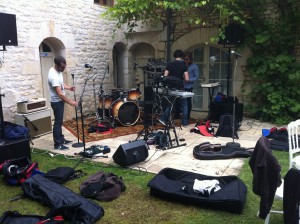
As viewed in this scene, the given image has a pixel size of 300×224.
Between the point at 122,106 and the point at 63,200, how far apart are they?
3603 millimetres

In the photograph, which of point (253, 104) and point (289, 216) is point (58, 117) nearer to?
point (289, 216)

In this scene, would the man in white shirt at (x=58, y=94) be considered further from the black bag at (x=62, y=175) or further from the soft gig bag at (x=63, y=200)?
the soft gig bag at (x=63, y=200)

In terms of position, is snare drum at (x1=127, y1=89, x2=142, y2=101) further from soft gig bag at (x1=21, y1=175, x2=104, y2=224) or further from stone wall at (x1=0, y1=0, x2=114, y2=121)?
soft gig bag at (x1=21, y1=175, x2=104, y2=224)

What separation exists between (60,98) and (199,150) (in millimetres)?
2310

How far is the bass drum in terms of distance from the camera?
6297 mm

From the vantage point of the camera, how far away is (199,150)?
14.4 feet

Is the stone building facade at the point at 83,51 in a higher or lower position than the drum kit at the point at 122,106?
higher

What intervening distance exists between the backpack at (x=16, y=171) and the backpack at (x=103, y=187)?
710 mm

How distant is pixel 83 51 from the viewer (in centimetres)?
713

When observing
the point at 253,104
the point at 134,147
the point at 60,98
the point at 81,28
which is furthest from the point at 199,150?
the point at 81,28

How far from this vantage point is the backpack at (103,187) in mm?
3111

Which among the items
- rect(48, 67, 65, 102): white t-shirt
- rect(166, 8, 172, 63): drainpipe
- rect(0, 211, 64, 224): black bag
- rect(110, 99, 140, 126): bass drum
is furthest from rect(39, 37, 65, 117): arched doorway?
rect(0, 211, 64, 224): black bag

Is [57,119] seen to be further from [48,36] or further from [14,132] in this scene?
[48,36]

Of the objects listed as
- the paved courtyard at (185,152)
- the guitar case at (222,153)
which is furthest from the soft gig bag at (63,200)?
the guitar case at (222,153)
